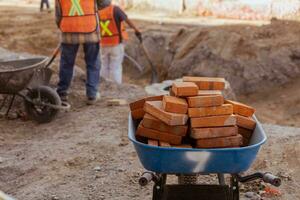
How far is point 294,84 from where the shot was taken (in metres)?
10.7

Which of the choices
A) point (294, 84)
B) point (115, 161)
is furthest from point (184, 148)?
point (294, 84)

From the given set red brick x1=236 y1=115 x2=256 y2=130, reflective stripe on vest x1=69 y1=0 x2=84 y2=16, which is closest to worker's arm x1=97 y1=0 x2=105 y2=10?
reflective stripe on vest x1=69 y1=0 x2=84 y2=16

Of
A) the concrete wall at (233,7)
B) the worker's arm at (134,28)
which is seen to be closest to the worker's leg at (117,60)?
the worker's arm at (134,28)

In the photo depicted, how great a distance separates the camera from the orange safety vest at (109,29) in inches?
343

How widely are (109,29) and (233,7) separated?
335 inches

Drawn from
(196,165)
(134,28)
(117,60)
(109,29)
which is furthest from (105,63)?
(196,165)

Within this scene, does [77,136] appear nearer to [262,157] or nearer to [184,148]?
[262,157]

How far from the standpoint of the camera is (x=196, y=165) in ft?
10.3

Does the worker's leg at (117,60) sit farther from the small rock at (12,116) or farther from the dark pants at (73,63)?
the small rock at (12,116)

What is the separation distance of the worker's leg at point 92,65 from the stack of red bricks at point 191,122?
3.61 m

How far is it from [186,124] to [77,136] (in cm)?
291

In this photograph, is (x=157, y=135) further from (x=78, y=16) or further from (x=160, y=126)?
(x=78, y=16)

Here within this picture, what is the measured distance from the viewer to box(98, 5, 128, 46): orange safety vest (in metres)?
8.72

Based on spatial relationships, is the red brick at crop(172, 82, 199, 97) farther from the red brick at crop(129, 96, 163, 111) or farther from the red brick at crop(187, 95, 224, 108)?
the red brick at crop(129, 96, 163, 111)
